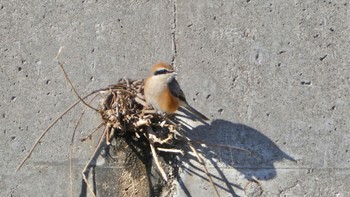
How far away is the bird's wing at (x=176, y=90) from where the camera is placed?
450 cm

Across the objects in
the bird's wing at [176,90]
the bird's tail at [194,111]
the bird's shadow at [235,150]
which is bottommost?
the bird's shadow at [235,150]

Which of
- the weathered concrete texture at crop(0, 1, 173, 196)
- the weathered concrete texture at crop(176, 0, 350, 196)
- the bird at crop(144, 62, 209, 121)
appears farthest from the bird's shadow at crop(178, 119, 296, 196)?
the weathered concrete texture at crop(0, 1, 173, 196)

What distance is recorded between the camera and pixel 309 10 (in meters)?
4.49

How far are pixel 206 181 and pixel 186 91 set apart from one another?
20.8 inches

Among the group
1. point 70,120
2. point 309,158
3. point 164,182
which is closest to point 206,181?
point 164,182

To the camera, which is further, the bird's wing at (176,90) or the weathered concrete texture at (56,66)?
the weathered concrete texture at (56,66)

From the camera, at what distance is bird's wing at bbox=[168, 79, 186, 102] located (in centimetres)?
450

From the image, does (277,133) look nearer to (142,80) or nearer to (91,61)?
(142,80)

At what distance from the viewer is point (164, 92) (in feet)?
14.9

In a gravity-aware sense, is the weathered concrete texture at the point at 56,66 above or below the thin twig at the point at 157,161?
above

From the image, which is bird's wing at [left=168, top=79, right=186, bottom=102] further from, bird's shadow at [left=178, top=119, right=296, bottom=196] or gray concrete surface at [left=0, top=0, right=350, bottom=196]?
bird's shadow at [left=178, top=119, right=296, bottom=196]

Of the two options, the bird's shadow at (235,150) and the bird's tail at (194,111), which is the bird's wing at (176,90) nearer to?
the bird's tail at (194,111)

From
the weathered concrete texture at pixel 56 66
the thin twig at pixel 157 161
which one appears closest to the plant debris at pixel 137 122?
the thin twig at pixel 157 161

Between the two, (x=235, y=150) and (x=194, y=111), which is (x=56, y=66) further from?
(x=235, y=150)
